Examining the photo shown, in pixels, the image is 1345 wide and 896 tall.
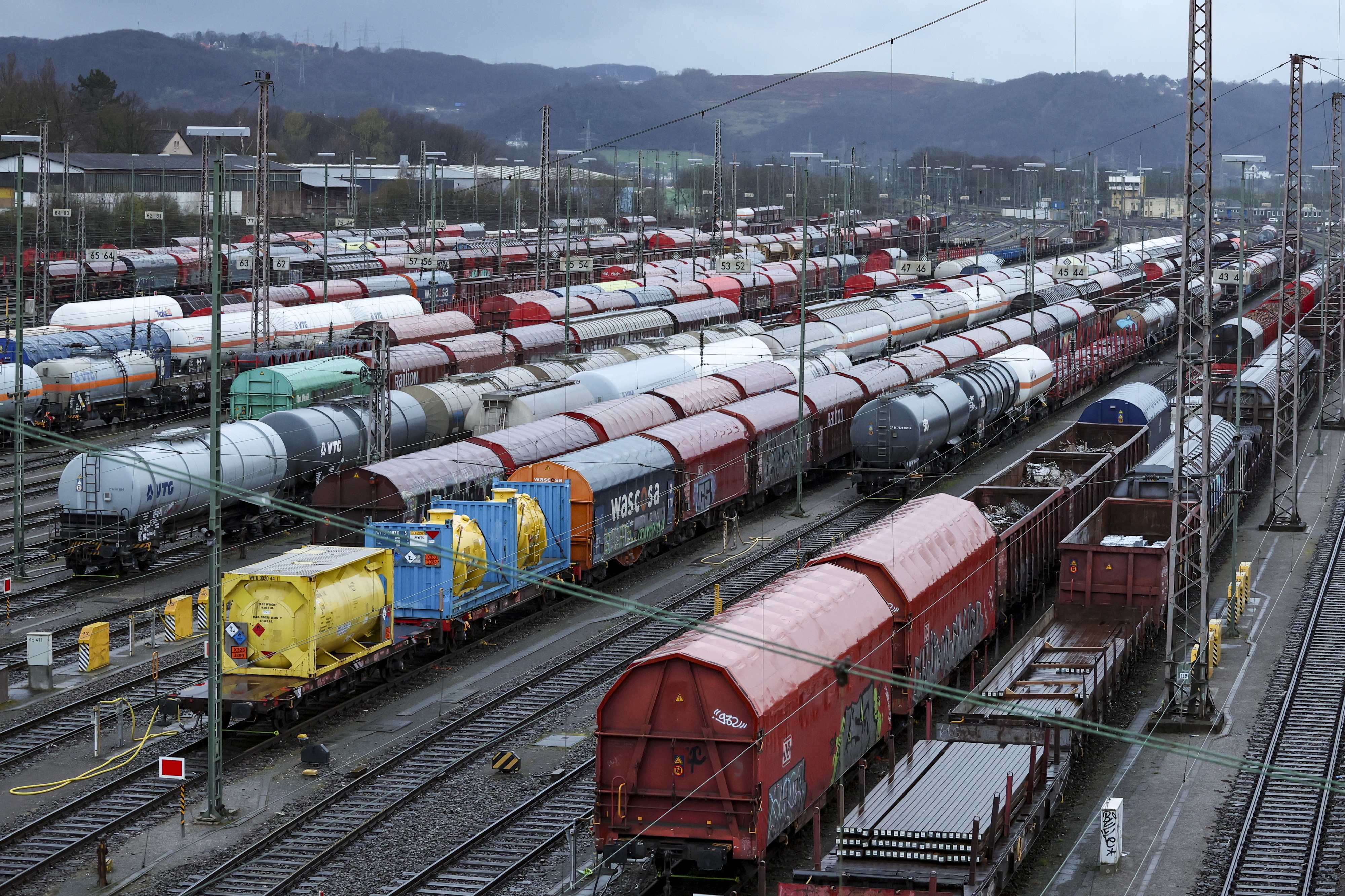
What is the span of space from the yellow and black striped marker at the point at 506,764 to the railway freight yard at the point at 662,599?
0.99ft

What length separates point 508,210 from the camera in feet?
566

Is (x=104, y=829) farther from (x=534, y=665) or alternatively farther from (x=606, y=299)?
(x=606, y=299)

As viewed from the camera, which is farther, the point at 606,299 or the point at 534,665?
the point at 606,299

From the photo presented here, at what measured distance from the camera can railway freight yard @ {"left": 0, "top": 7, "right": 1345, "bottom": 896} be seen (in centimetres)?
2173

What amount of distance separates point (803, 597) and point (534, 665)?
10727 millimetres

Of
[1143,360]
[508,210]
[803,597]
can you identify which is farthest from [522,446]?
[508,210]

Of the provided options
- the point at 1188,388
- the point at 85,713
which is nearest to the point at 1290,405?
the point at 1188,388

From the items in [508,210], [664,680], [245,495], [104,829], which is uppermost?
[508,210]

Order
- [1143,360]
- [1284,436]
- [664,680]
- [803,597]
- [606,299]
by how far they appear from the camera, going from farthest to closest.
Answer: [1143,360]
[606,299]
[1284,436]
[803,597]
[664,680]

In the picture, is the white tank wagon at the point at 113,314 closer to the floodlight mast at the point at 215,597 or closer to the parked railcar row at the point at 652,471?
the parked railcar row at the point at 652,471

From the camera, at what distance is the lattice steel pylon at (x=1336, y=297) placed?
5509cm

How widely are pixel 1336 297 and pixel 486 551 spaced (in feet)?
192

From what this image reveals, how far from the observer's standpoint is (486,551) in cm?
3297

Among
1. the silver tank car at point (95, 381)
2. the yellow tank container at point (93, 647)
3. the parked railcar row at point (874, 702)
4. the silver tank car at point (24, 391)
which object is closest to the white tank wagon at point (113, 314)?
the silver tank car at point (95, 381)
